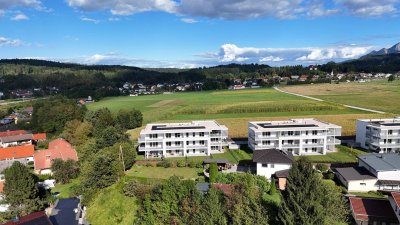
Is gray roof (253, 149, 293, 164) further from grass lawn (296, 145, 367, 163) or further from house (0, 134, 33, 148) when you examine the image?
house (0, 134, 33, 148)

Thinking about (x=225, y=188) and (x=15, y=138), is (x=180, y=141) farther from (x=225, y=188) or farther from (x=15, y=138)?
(x=15, y=138)

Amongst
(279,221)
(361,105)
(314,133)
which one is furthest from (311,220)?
(361,105)

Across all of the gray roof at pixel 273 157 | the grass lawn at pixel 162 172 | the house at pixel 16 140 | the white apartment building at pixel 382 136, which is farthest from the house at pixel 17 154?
the white apartment building at pixel 382 136

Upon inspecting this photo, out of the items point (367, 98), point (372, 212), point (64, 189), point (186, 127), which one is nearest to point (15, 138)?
point (64, 189)

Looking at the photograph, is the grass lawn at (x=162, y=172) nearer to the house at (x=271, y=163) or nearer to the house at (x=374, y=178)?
the house at (x=271, y=163)

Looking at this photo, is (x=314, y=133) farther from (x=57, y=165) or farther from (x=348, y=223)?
(x=57, y=165)
